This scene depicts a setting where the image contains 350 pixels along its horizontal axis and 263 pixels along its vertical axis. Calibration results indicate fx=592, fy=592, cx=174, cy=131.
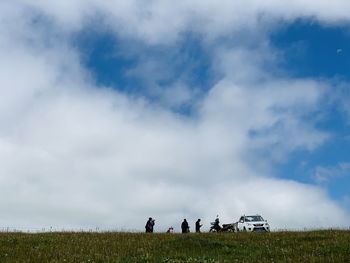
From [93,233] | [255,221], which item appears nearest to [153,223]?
[255,221]

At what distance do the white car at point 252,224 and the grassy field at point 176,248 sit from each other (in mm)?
14671

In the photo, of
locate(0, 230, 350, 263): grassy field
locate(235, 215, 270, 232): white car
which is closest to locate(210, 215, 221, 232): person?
locate(235, 215, 270, 232): white car

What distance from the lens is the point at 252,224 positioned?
47812mm

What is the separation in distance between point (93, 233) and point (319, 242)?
12757 mm

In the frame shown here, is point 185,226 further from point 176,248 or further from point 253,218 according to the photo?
point 176,248

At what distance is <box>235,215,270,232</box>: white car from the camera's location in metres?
47.3

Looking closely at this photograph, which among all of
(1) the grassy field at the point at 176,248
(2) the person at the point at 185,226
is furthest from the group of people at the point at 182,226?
(1) the grassy field at the point at 176,248

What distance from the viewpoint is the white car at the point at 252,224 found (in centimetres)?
4732

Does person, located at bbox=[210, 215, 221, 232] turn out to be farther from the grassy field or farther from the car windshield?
the grassy field

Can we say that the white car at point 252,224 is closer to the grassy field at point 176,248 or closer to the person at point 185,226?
the person at point 185,226

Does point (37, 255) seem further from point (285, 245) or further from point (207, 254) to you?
point (285, 245)

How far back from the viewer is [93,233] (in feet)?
110

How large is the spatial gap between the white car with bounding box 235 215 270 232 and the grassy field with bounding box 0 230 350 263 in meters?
14.7

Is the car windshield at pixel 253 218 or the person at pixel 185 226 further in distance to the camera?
the car windshield at pixel 253 218
